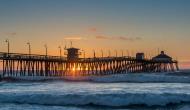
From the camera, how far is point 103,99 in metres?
35.7

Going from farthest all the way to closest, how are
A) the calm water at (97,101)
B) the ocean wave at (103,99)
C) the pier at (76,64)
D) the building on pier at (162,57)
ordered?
the building on pier at (162,57)
the pier at (76,64)
the ocean wave at (103,99)
the calm water at (97,101)

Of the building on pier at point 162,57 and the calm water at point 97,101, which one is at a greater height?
the building on pier at point 162,57

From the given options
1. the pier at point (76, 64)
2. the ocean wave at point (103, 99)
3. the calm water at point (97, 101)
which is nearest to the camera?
the calm water at point (97, 101)

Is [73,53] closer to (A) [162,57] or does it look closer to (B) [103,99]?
(A) [162,57]

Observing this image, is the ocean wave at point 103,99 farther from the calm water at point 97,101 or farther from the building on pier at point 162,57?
the building on pier at point 162,57

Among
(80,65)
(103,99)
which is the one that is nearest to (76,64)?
(80,65)

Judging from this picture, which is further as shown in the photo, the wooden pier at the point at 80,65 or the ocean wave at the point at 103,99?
the wooden pier at the point at 80,65

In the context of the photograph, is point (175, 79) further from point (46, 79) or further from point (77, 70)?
point (77, 70)

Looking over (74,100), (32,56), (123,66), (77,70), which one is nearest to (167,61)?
(123,66)

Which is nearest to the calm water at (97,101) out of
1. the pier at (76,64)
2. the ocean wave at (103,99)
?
the ocean wave at (103,99)

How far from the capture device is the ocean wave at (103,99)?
3528cm

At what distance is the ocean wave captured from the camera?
3528cm

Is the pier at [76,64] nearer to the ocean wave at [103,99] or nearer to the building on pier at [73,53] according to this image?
the building on pier at [73,53]

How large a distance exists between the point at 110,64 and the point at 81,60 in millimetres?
5486
